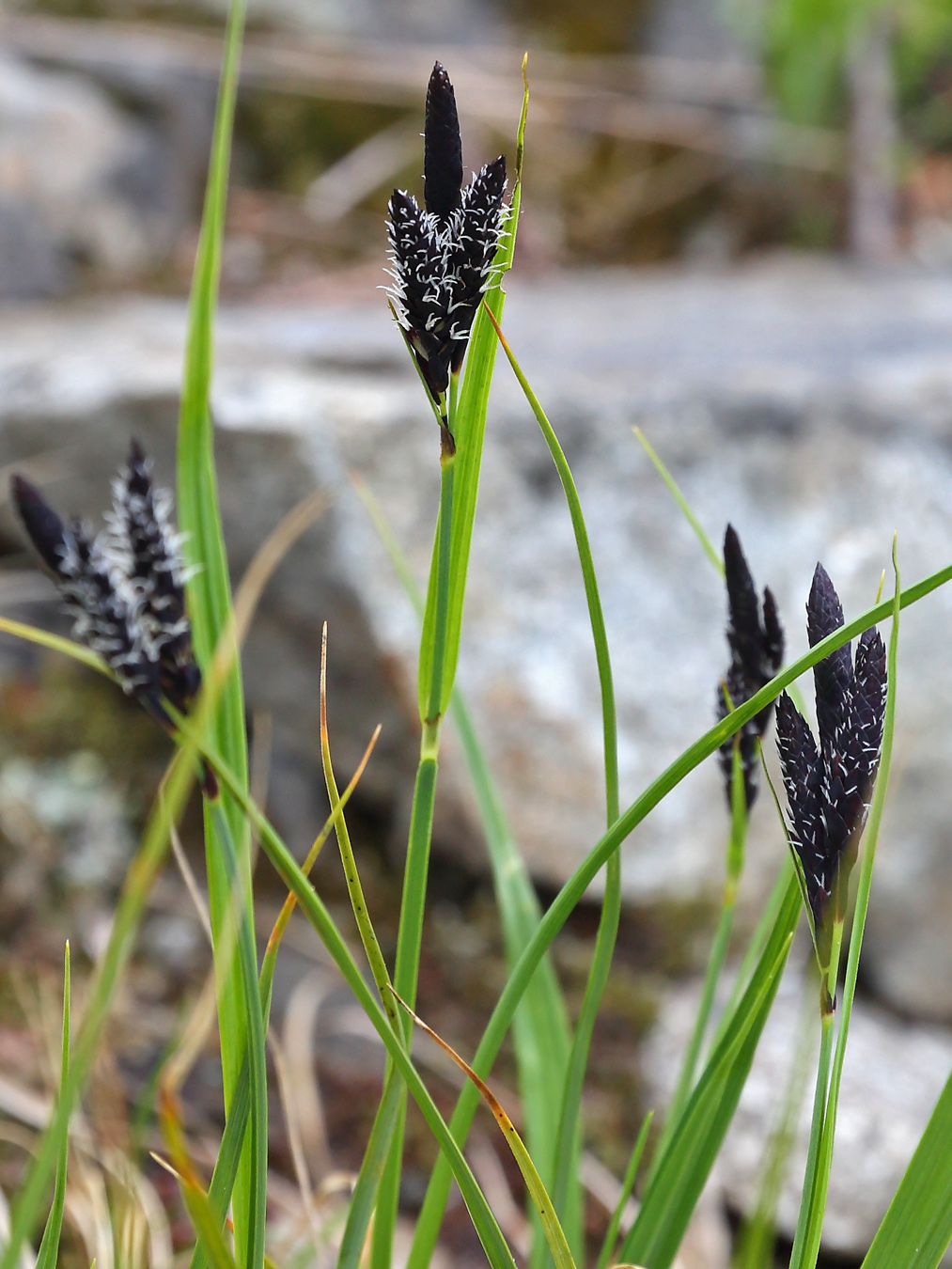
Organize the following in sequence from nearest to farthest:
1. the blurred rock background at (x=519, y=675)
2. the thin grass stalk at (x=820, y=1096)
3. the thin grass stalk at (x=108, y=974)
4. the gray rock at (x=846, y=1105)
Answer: the thin grass stalk at (x=108, y=974), the thin grass stalk at (x=820, y=1096), the gray rock at (x=846, y=1105), the blurred rock background at (x=519, y=675)

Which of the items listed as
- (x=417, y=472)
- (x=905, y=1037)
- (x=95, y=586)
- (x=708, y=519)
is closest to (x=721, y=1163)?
(x=905, y=1037)

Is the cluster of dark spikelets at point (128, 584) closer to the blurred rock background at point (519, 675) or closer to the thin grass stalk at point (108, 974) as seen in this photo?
the thin grass stalk at point (108, 974)

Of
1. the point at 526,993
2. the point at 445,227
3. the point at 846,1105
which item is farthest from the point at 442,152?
the point at 846,1105

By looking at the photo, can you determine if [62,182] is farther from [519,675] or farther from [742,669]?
[742,669]

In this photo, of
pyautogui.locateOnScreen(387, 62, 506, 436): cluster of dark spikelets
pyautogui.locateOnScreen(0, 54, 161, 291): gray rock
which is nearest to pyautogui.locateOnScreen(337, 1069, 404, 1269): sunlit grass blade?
pyautogui.locateOnScreen(387, 62, 506, 436): cluster of dark spikelets

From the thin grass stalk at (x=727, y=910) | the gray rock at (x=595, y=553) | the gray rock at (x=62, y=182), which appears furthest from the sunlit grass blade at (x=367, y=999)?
the gray rock at (x=62, y=182)

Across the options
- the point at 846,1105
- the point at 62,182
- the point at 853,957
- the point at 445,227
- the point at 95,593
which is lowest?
the point at 846,1105

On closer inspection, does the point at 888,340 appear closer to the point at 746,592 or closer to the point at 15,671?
the point at 746,592

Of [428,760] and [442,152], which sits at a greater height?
[442,152]
